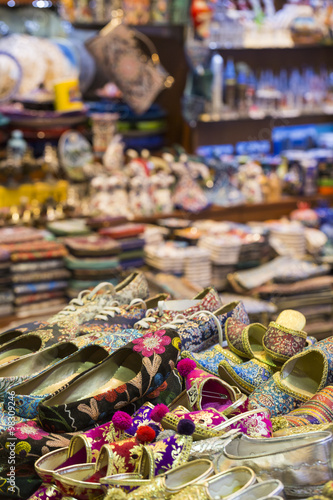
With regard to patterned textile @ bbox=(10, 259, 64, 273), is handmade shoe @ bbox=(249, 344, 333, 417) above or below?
above

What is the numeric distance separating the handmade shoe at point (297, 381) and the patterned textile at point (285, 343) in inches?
0.9

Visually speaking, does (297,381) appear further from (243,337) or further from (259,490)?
(259,490)

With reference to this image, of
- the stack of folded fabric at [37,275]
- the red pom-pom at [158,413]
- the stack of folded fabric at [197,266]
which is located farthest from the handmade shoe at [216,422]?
the stack of folded fabric at [197,266]

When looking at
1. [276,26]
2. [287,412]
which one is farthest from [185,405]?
[276,26]

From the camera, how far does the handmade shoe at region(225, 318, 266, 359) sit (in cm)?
137

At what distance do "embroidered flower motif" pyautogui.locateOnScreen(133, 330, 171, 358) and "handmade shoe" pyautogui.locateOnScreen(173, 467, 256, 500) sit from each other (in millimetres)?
297

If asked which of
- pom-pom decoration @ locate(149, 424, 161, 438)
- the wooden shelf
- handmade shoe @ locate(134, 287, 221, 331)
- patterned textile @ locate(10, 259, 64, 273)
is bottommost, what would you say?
patterned textile @ locate(10, 259, 64, 273)

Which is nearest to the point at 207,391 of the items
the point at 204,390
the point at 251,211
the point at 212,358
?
the point at 204,390

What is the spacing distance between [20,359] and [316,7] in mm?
4504

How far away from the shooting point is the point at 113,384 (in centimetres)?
125

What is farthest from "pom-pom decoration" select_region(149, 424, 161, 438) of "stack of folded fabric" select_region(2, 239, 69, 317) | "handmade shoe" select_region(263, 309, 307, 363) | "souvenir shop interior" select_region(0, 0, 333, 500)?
"stack of folded fabric" select_region(2, 239, 69, 317)

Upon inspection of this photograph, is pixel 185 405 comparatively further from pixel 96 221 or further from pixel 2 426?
pixel 96 221

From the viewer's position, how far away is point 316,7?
4996 mm

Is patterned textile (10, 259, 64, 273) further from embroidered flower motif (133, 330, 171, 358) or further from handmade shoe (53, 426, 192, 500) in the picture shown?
handmade shoe (53, 426, 192, 500)
